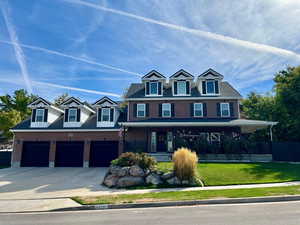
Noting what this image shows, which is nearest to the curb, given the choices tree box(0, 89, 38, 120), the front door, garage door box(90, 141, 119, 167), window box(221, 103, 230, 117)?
the front door

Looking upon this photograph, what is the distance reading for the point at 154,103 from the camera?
20.5m

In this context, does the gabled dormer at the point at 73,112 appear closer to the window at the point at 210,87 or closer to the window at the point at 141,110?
the window at the point at 141,110

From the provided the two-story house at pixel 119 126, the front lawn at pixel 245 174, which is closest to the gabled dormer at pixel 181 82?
the two-story house at pixel 119 126

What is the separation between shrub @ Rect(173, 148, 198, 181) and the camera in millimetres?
10469

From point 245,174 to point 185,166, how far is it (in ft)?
13.1

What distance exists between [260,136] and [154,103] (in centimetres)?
1378

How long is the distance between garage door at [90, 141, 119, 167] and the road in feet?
41.9

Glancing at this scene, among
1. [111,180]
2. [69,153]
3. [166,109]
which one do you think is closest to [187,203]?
[111,180]

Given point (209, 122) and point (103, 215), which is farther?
point (209, 122)

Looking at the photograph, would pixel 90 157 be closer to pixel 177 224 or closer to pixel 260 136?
pixel 177 224

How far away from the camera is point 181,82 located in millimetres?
20906

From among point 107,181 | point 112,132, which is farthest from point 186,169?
point 112,132

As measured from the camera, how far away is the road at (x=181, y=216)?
16.9 feet

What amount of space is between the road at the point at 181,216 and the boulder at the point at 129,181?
13.1 feet
